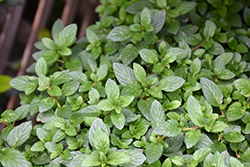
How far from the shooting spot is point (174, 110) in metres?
0.94

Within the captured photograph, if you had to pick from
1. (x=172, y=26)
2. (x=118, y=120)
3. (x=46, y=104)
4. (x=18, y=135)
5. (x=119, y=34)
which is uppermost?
(x=172, y=26)

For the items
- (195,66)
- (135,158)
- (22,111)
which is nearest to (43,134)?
(22,111)

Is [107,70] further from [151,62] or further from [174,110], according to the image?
[174,110]

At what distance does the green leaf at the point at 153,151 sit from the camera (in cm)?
78

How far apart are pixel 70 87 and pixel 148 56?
36 cm

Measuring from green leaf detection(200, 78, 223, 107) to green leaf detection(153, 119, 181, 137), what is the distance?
197mm

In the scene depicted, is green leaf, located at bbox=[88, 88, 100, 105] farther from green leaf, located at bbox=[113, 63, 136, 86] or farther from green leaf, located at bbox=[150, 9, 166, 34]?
green leaf, located at bbox=[150, 9, 166, 34]

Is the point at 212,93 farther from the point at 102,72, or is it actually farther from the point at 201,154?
the point at 102,72

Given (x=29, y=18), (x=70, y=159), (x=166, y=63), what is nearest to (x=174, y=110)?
(x=166, y=63)

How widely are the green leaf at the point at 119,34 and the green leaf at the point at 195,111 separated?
0.40 m

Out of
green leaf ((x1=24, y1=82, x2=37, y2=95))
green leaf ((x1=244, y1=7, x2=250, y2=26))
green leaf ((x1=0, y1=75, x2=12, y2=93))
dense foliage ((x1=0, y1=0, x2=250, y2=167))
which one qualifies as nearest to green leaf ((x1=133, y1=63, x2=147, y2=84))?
dense foliage ((x1=0, y1=0, x2=250, y2=167))

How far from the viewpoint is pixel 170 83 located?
36.4 inches

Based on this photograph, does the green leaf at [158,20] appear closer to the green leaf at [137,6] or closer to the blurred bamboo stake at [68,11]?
the green leaf at [137,6]

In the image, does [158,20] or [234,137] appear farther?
[158,20]
